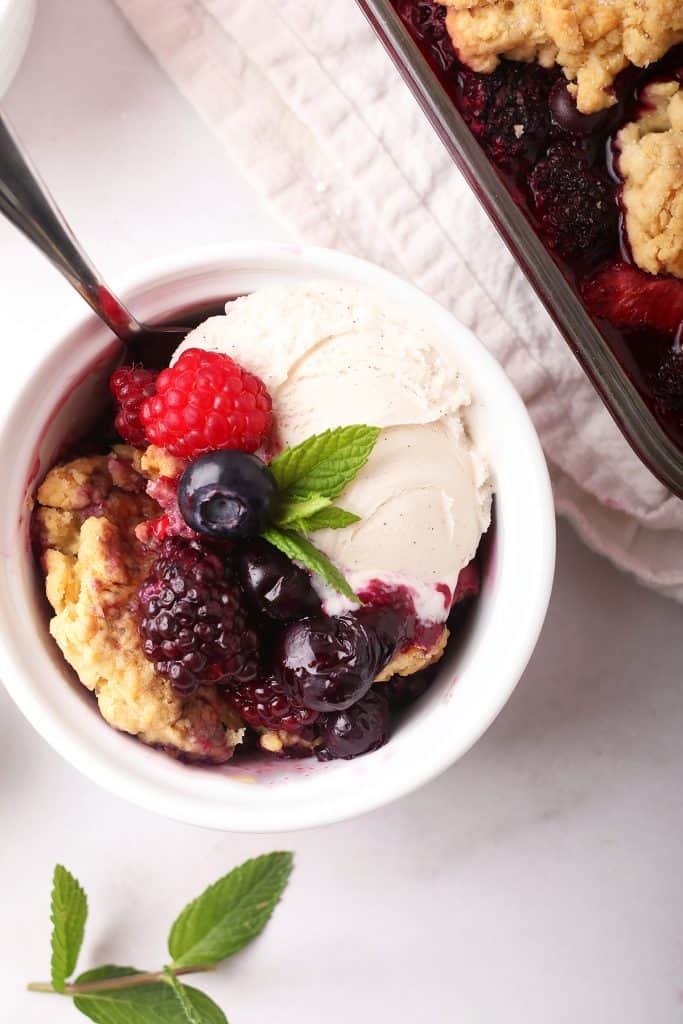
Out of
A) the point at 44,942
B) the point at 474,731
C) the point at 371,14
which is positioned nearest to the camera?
the point at 474,731

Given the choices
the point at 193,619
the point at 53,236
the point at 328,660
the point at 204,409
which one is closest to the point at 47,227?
the point at 53,236

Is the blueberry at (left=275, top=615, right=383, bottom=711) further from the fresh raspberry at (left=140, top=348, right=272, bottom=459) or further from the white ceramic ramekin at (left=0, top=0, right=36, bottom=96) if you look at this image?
the white ceramic ramekin at (left=0, top=0, right=36, bottom=96)

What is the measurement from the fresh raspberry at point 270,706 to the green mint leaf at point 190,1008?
66 cm

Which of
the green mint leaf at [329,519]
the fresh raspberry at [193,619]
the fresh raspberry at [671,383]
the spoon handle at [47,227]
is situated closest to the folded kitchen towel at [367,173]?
the fresh raspberry at [671,383]

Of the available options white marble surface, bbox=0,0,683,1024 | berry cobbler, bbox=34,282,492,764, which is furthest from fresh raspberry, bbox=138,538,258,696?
white marble surface, bbox=0,0,683,1024

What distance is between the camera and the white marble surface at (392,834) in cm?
180

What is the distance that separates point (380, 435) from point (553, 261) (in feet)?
1.44

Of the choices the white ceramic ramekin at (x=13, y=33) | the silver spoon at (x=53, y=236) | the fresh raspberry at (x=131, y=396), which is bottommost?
the fresh raspberry at (x=131, y=396)

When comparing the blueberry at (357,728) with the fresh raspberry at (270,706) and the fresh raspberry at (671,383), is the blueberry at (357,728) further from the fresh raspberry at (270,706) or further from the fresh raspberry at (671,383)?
the fresh raspberry at (671,383)

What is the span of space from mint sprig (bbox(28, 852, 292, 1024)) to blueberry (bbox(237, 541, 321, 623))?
72cm

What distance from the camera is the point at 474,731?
1.37 metres

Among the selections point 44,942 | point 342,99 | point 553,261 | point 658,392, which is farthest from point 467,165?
point 44,942

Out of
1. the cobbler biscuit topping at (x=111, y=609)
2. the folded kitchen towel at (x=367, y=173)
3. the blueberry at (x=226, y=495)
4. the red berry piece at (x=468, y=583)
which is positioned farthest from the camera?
the folded kitchen towel at (x=367, y=173)

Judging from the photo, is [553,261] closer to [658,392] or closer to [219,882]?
[658,392]
